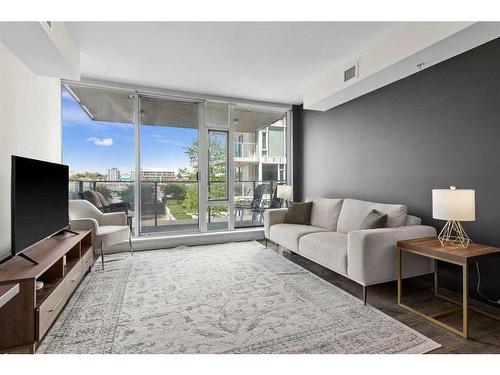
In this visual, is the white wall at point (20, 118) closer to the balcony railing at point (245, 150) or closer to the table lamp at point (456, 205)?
the balcony railing at point (245, 150)

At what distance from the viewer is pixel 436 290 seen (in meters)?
2.59

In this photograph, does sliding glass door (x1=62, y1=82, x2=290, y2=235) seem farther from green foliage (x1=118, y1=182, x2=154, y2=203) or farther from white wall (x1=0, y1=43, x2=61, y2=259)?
white wall (x1=0, y1=43, x2=61, y2=259)

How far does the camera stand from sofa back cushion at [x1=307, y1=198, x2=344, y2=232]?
12.3ft

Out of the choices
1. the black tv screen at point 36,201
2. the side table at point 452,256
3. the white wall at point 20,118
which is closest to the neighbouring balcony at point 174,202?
the white wall at point 20,118

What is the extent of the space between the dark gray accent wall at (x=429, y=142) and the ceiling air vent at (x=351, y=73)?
0.57m

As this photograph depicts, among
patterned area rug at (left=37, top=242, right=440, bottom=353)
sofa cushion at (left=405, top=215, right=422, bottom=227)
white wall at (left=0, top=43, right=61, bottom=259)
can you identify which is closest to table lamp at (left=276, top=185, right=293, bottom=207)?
patterned area rug at (left=37, top=242, right=440, bottom=353)

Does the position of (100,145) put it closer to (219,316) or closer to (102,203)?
(102,203)

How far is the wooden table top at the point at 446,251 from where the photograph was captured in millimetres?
1930

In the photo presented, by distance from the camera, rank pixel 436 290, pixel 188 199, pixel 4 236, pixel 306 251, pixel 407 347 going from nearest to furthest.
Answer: pixel 407 347 < pixel 4 236 < pixel 436 290 < pixel 306 251 < pixel 188 199

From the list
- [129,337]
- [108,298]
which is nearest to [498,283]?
[129,337]

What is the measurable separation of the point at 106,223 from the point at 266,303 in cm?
265

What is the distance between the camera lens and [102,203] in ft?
13.8

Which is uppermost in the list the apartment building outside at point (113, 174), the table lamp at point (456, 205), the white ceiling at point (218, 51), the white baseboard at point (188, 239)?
the white ceiling at point (218, 51)
